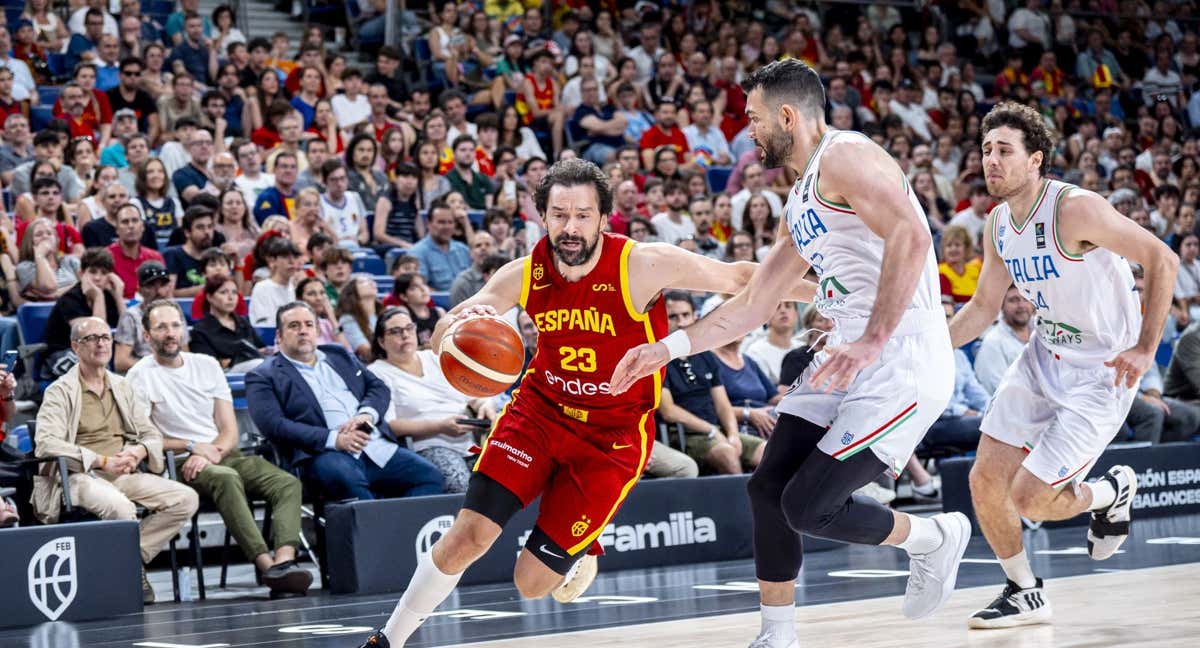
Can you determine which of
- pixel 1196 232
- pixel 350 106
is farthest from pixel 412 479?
pixel 1196 232

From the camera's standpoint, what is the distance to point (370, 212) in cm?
1224

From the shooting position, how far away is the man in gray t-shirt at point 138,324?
8938 mm

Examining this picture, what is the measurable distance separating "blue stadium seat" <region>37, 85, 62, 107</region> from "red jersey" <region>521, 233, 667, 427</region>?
914 centimetres

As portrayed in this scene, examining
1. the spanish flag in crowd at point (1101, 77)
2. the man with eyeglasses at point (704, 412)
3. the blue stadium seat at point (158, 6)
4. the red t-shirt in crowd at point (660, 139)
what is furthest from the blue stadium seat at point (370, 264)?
the spanish flag in crowd at point (1101, 77)

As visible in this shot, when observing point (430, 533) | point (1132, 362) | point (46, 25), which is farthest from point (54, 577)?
point (46, 25)

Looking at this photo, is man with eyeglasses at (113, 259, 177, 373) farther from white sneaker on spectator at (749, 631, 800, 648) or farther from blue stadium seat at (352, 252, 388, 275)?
white sneaker on spectator at (749, 631, 800, 648)

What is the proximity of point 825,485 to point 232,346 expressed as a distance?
5642 millimetres

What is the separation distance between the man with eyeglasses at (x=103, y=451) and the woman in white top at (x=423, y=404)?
1.45 meters

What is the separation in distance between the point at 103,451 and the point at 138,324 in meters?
1.21

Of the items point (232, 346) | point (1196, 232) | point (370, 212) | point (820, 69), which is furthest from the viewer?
point (820, 69)

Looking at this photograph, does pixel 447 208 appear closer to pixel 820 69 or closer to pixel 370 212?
pixel 370 212

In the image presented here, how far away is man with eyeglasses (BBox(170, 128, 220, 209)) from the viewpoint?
11.5 m

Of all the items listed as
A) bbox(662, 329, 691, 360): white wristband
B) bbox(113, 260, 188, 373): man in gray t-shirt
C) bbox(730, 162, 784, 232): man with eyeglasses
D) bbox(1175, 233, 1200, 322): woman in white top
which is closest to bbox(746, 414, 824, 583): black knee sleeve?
bbox(662, 329, 691, 360): white wristband

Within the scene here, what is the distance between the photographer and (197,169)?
454 inches
